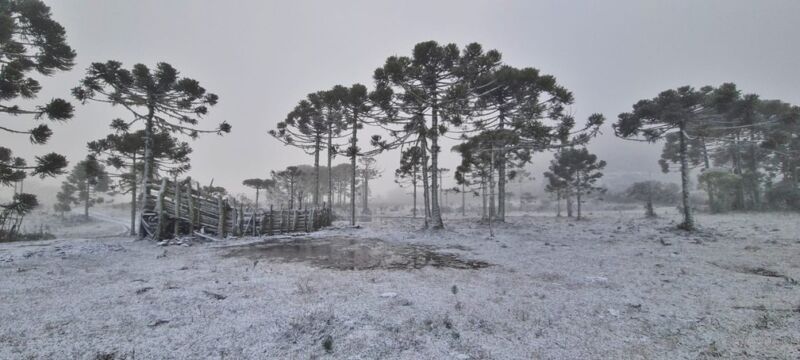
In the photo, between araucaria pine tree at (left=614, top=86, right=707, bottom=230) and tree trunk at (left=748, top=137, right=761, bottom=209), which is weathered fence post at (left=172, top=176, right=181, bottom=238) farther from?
tree trunk at (left=748, top=137, right=761, bottom=209)

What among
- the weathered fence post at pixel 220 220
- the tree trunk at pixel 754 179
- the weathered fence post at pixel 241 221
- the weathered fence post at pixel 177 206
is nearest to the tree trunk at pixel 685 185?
the tree trunk at pixel 754 179

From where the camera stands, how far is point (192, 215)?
12984 mm

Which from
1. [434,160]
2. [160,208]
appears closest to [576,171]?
[434,160]

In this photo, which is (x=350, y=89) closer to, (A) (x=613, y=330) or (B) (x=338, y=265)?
(B) (x=338, y=265)

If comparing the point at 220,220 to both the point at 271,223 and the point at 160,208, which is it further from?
the point at 271,223

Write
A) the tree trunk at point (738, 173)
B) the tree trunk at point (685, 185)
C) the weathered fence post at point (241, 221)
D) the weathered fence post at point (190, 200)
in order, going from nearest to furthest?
the weathered fence post at point (190, 200) < the weathered fence post at point (241, 221) < the tree trunk at point (685, 185) < the tree trunk at point (738, 173)

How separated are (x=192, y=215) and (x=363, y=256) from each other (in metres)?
9.57

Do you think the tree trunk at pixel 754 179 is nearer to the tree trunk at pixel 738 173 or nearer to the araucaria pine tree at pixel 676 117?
the tree trunk at pixel 738 173

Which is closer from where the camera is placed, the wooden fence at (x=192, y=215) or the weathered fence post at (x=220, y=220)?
the wooden fence at (x=192, y=215)

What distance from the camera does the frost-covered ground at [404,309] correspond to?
122 inches

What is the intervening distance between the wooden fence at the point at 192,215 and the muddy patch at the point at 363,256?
323 centimetres

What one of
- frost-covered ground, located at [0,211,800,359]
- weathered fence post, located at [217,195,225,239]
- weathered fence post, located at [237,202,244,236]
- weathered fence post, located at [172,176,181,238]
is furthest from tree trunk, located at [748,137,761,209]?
weathered fence post, located at [172,176,181,238]

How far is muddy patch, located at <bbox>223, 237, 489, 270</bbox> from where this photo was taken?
298 inches

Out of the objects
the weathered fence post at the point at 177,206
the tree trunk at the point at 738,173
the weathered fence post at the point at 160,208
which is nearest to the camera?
the weathered fence post at the point at 160,208
